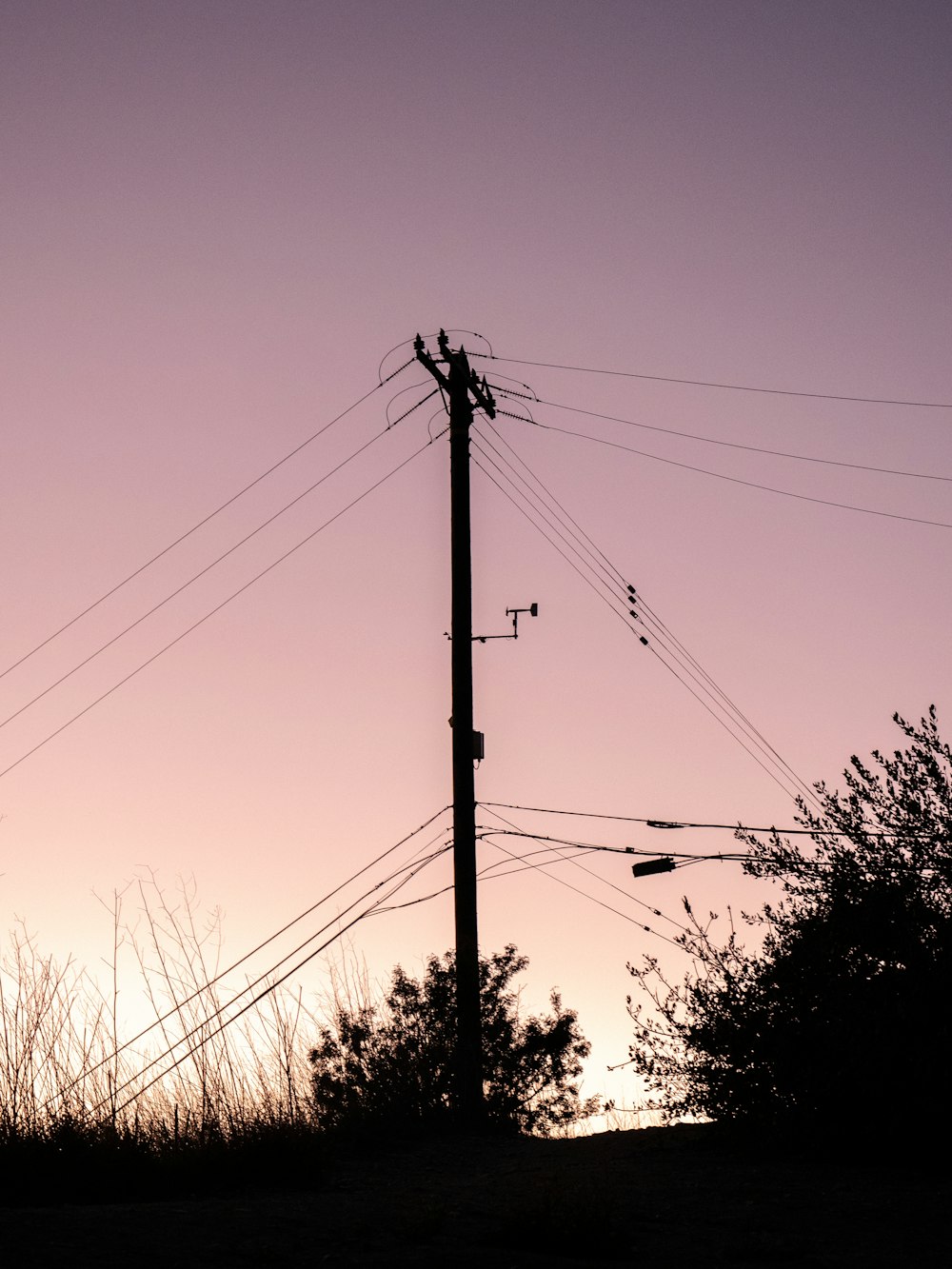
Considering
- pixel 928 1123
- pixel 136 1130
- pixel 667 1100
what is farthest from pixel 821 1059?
pixel 136 1130

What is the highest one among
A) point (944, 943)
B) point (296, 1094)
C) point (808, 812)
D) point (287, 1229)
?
point (808, 812)

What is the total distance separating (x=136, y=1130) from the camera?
10.2 m

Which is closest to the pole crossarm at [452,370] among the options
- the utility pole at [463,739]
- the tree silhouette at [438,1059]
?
the utility pole at [463,739]

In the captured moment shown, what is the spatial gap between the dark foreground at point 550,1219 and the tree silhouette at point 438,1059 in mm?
3027

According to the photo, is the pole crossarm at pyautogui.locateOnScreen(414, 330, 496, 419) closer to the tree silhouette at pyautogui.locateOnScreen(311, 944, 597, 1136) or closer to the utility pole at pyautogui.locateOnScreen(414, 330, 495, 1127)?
the utility pole at pyautogui.locateOnScreen(414, 330, 495, 1127)

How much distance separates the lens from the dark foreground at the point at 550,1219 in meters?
7.29

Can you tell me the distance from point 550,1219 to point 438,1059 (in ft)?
23.4

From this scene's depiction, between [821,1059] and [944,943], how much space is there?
155 centimetres

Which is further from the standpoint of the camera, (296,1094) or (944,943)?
(296,1094)

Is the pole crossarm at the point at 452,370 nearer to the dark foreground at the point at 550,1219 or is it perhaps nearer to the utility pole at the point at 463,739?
the utility pole at the point at 463,739

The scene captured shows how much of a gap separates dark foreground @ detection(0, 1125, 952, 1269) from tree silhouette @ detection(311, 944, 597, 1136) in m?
3.03

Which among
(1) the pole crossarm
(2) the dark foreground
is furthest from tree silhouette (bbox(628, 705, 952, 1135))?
(1) the pole crossarm

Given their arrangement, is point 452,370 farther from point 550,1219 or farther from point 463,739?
point 550,1219

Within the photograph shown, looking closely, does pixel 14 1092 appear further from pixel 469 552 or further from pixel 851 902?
pixel 469 552
